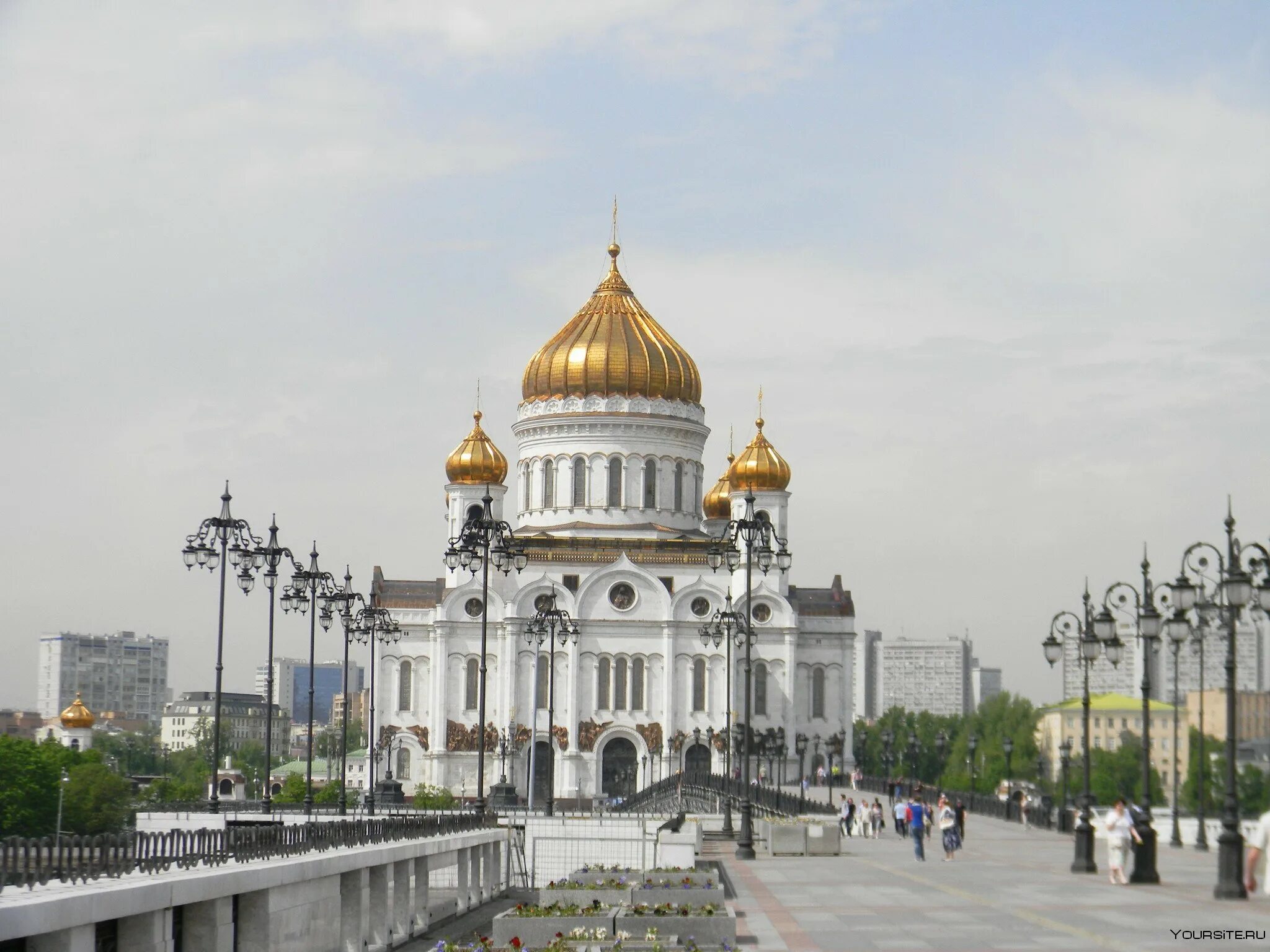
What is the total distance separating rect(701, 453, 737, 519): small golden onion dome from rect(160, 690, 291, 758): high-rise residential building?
89742 millimetres

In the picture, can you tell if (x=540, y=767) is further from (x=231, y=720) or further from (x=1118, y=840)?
(x=231, y=720)

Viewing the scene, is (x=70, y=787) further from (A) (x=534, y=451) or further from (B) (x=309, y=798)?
(B) (x=309, y=798)

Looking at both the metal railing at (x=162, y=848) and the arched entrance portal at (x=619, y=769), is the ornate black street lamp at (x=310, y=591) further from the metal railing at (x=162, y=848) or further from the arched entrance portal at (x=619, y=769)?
the arched entrance portal at (x=619, y=769)

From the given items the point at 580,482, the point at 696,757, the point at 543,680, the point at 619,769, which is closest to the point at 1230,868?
the point at 696,757

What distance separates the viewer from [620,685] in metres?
76.7

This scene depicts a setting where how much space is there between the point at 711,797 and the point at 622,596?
24.4m

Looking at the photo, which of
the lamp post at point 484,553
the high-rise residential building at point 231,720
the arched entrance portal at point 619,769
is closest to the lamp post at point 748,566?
the lamp post at point 484,553

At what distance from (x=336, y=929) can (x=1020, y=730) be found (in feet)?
281

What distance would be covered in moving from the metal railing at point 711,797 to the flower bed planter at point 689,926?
72.3ft

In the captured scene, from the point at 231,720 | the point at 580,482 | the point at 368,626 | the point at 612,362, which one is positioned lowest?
the point at 231,720

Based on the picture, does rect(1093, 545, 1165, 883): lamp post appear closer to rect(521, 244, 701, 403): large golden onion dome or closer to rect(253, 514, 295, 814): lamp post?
rect(253, 514, 295, 814): lamp post

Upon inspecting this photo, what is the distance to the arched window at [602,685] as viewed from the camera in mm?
76250

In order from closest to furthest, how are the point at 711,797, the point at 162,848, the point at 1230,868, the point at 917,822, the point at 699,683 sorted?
the point at 162,848 → the point at 1230,868 → the point at 917,822 → the point at 711,797 → the point at 699,683

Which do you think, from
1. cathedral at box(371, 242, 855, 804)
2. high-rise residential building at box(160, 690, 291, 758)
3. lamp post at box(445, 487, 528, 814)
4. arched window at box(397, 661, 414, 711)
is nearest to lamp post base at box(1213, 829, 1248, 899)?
lamp post at box(445, 487, 528, 814)
